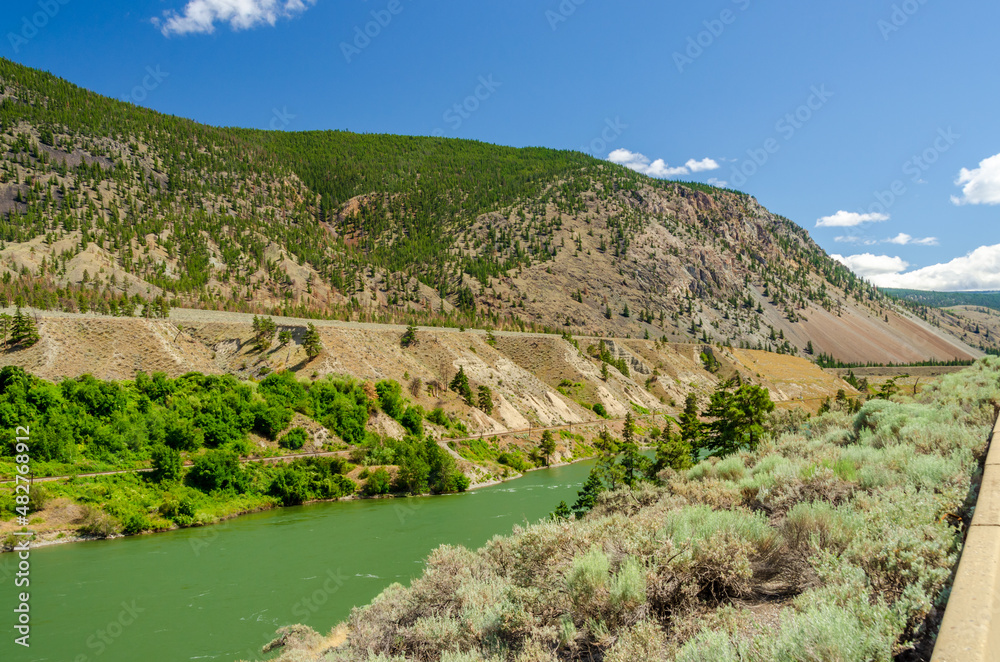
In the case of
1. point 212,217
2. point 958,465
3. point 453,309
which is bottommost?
point 958,465

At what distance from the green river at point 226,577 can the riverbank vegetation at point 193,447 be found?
2332mm

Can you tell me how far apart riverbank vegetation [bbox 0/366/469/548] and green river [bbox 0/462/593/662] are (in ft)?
7.65

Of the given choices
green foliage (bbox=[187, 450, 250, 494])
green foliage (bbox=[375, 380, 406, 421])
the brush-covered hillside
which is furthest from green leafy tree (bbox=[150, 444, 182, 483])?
the brush-covered hillside

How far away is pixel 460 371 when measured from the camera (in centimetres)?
6222

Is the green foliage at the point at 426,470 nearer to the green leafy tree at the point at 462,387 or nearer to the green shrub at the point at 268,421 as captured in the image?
the green shrub at the point at 268,421

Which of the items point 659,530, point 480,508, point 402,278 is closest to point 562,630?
point 659,530

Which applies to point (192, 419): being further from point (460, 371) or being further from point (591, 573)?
point (591, 573)

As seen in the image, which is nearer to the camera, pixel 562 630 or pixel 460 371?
pixel 562 630

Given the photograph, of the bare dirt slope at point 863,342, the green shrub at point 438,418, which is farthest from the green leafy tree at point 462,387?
the bare dirt slope at point 863,342

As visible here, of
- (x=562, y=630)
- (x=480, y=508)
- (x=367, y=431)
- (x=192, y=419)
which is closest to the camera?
(x=562, y=630)

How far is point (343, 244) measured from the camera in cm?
15825

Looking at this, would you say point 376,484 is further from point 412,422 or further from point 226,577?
point 226,577

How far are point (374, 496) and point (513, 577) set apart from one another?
35.8m

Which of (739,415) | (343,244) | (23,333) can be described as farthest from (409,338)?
(343,244)
